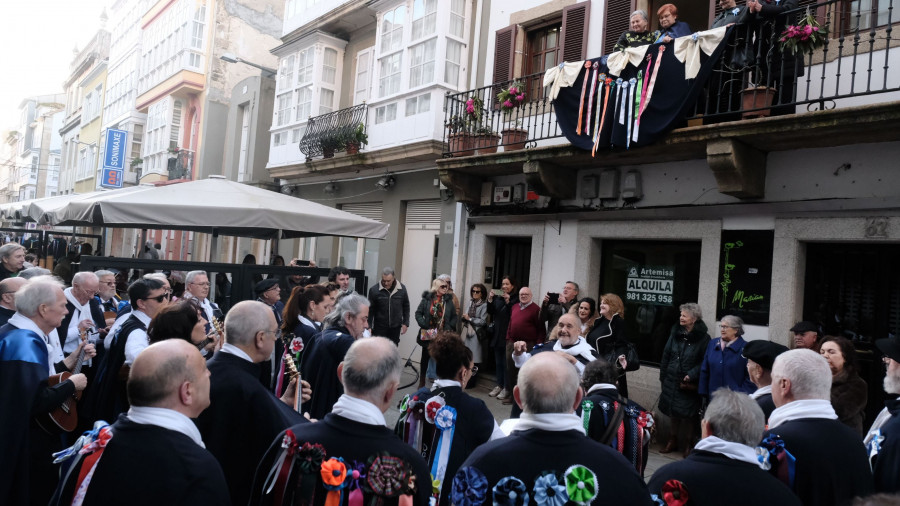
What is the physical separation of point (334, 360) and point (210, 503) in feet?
8.71

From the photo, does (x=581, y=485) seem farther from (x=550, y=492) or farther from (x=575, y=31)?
(x=575, y=31)

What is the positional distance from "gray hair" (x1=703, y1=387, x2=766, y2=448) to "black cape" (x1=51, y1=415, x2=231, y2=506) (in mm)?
1958

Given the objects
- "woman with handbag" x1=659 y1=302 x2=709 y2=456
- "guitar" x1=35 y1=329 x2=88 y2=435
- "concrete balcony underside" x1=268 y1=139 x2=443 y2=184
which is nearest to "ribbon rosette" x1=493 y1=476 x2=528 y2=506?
"guitar" x1=35 y1=329 x2=88 y2=435

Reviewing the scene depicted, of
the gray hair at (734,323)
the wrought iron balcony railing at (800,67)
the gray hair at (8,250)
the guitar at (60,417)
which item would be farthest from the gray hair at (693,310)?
the gray hair at (8,250)

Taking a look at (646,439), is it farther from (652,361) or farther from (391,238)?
(391,238)

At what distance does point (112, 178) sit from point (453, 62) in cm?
2280

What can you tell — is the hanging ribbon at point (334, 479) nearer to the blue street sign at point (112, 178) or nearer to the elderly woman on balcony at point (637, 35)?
the elderly woman on balcony at point (637, 35)

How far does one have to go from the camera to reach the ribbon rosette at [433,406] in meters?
3.60

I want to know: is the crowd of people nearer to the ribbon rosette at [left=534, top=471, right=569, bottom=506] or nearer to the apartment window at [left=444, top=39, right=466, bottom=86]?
the ribbon rosette at [left=534, top=471, right=569, bottom=506]

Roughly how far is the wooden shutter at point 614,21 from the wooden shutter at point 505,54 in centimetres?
201

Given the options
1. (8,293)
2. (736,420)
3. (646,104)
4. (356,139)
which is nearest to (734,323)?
(646,104)

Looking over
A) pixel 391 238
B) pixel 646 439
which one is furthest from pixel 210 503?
pixel 391 238

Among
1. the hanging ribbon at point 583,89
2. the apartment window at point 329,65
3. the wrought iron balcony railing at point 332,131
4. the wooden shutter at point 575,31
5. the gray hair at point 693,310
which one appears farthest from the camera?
the apartment window at point 329,65

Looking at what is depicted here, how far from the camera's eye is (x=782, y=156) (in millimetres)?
8188
